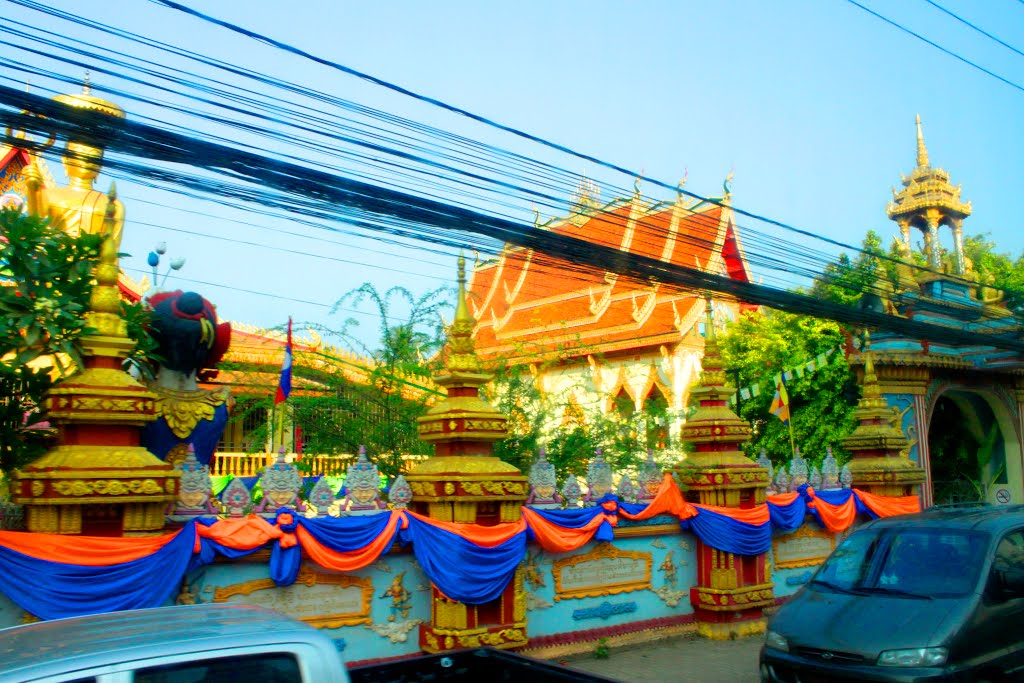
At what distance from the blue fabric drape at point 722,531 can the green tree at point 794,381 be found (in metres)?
7.74

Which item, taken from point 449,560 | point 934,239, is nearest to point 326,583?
point 449,560

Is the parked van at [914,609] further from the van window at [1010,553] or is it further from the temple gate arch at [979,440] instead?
the temple gate arch at [979,440]

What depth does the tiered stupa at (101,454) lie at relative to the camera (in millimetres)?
5816

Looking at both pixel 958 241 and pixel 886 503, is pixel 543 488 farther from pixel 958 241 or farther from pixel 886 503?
pixel 958 241

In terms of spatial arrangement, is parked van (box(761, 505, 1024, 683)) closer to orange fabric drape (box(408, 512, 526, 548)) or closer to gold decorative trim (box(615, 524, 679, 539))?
gold decorative trim (box(615, 524, 679, 539))

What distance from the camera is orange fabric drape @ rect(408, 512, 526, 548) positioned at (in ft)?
24.9

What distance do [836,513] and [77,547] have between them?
9.47 meters

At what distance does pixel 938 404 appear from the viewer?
1856cm

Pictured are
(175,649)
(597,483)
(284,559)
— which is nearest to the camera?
(175,649)

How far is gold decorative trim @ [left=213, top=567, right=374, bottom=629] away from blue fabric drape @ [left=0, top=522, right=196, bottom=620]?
623 millimetres

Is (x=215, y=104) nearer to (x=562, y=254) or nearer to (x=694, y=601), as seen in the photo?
(x=562, y=254)

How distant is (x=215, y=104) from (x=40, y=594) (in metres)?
3.99

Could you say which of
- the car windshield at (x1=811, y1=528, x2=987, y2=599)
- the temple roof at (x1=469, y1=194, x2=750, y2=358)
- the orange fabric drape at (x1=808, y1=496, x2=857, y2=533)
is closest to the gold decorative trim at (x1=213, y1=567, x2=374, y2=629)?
the car windshield at (x1=811, y1=528, x2=987, y2=599)

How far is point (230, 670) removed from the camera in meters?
2.88
